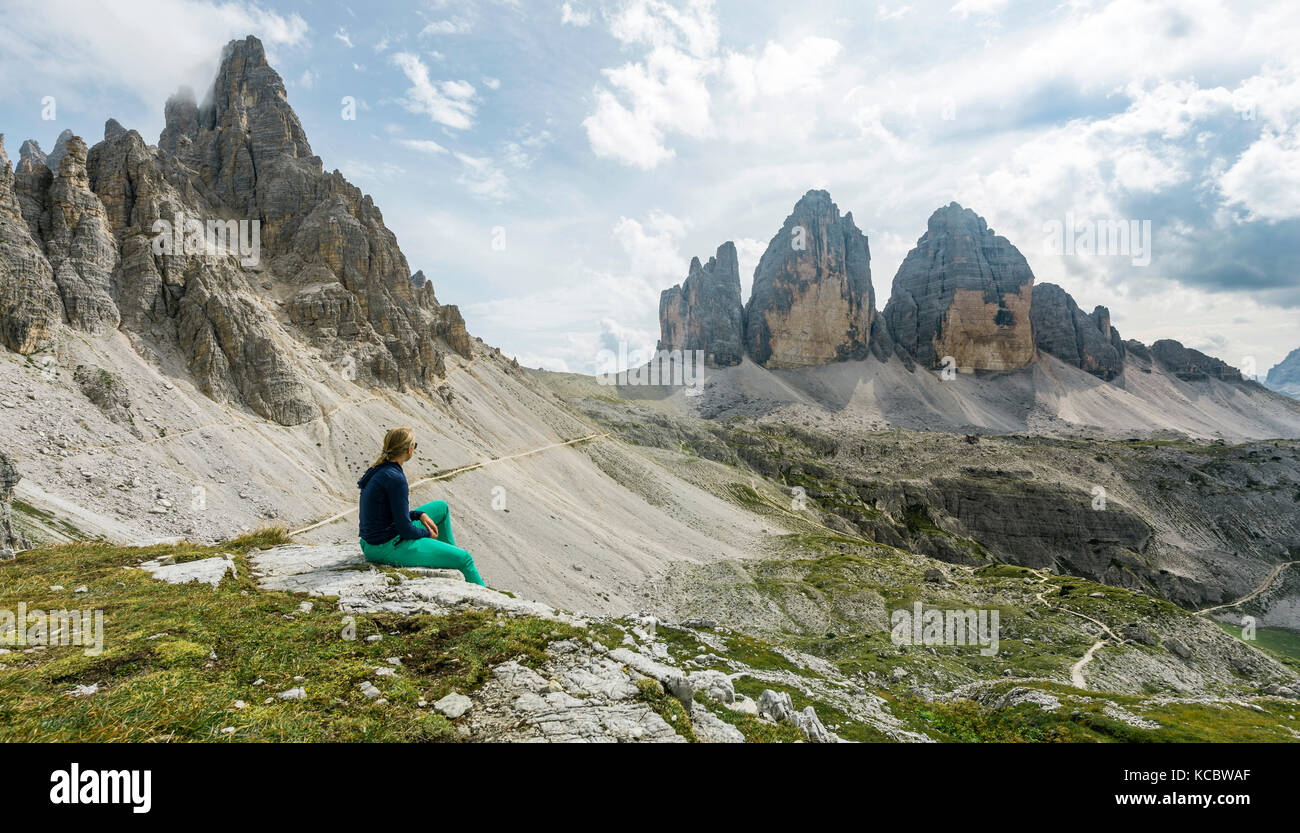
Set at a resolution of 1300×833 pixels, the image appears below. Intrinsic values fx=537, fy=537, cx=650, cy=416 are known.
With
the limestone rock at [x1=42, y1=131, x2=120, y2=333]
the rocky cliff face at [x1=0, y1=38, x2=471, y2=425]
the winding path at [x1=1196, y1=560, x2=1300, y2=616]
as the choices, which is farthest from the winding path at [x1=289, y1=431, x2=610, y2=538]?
the winding path at [x1=1196, y1=560, x2=1300, y2=616]

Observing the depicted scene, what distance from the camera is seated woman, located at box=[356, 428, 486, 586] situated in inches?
426

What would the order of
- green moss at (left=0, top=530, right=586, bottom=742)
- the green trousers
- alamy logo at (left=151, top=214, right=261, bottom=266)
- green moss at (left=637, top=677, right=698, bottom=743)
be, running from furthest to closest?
alamy logo at (left=151, top=214, right=261, bottom=266) → the green trousers → green moss at (left=637, top=677, right=698, bottom=743) → green moss at (left=0, top=530, right=586, bottom=742)

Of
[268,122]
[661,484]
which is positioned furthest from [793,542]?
[268,122]

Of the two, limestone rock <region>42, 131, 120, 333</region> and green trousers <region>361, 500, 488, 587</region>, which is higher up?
limestone rock <region>42, 131, 120, 333</region>

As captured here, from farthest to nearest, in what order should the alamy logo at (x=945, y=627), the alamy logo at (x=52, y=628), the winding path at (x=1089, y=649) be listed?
the alamy logo at (x=945, y=627)
the winding path at (x=1089, y=649)
the alamy logo at (x=52, y=628)

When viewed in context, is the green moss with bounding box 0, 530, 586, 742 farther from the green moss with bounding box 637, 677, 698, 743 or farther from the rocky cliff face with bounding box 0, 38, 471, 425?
the rocky cliff face with bounding box 0, 38, 471, 425

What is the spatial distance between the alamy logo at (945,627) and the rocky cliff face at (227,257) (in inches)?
2366

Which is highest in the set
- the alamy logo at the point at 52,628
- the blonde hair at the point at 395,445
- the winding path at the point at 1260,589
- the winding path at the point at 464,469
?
the blonde hair at the point at 395,445

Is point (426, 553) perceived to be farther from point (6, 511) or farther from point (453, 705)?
point (6, 511)

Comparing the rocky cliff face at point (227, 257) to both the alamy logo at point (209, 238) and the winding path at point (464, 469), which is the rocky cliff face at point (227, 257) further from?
the winding path at point (464, 469)
